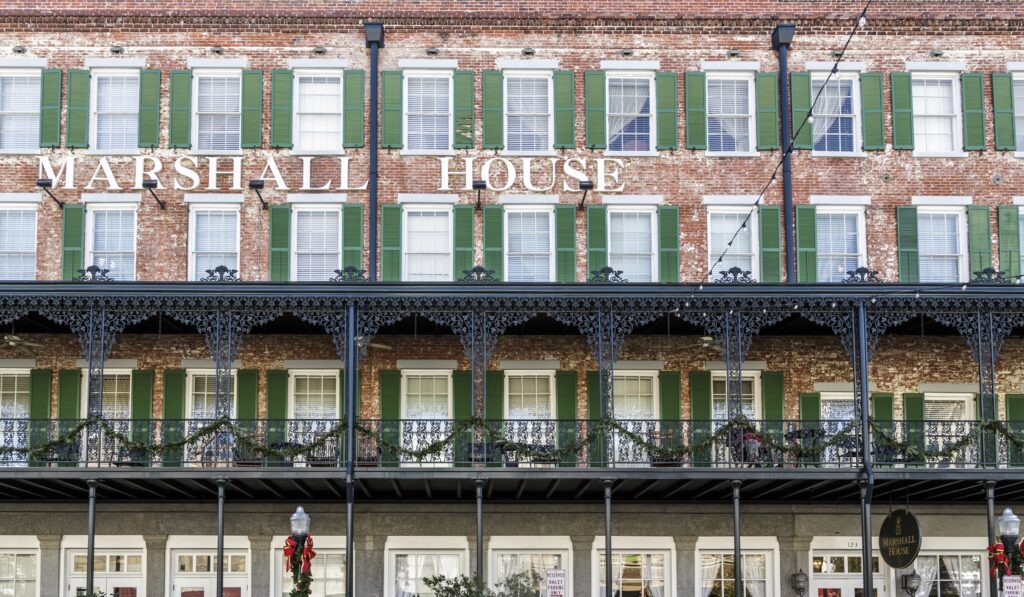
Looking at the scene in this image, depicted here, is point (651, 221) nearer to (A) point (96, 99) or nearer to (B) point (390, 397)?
Result: (B) point (390, 397)

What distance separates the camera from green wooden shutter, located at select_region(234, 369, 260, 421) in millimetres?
26109

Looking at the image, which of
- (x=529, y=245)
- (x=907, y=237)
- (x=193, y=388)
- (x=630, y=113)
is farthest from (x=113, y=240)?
(x=907, y=237)

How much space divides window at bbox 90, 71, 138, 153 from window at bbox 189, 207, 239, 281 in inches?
77.2

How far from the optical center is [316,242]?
2694cm

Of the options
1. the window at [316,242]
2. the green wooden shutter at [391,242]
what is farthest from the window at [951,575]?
the window at [316,242]

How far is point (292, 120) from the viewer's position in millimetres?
27266

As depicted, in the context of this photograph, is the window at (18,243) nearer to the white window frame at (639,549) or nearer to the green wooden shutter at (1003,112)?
the white window frame at (639,549)

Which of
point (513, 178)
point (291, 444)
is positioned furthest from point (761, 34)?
point (291, 444)

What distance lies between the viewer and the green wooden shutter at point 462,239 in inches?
1055

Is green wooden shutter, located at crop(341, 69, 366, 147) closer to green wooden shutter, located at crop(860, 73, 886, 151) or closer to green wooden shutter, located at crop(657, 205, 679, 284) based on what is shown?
green wooden shutter, located at crop(657, 205, 679, 284)

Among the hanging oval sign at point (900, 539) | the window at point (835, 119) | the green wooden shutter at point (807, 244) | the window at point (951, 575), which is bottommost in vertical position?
the window at point (951, 575)

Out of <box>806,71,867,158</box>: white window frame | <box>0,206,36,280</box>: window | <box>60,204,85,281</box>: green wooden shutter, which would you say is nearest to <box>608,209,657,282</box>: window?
<box>806,71,867,158</box>: white window frame

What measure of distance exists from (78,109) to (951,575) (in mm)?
18489

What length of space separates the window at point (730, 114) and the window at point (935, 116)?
322cm
